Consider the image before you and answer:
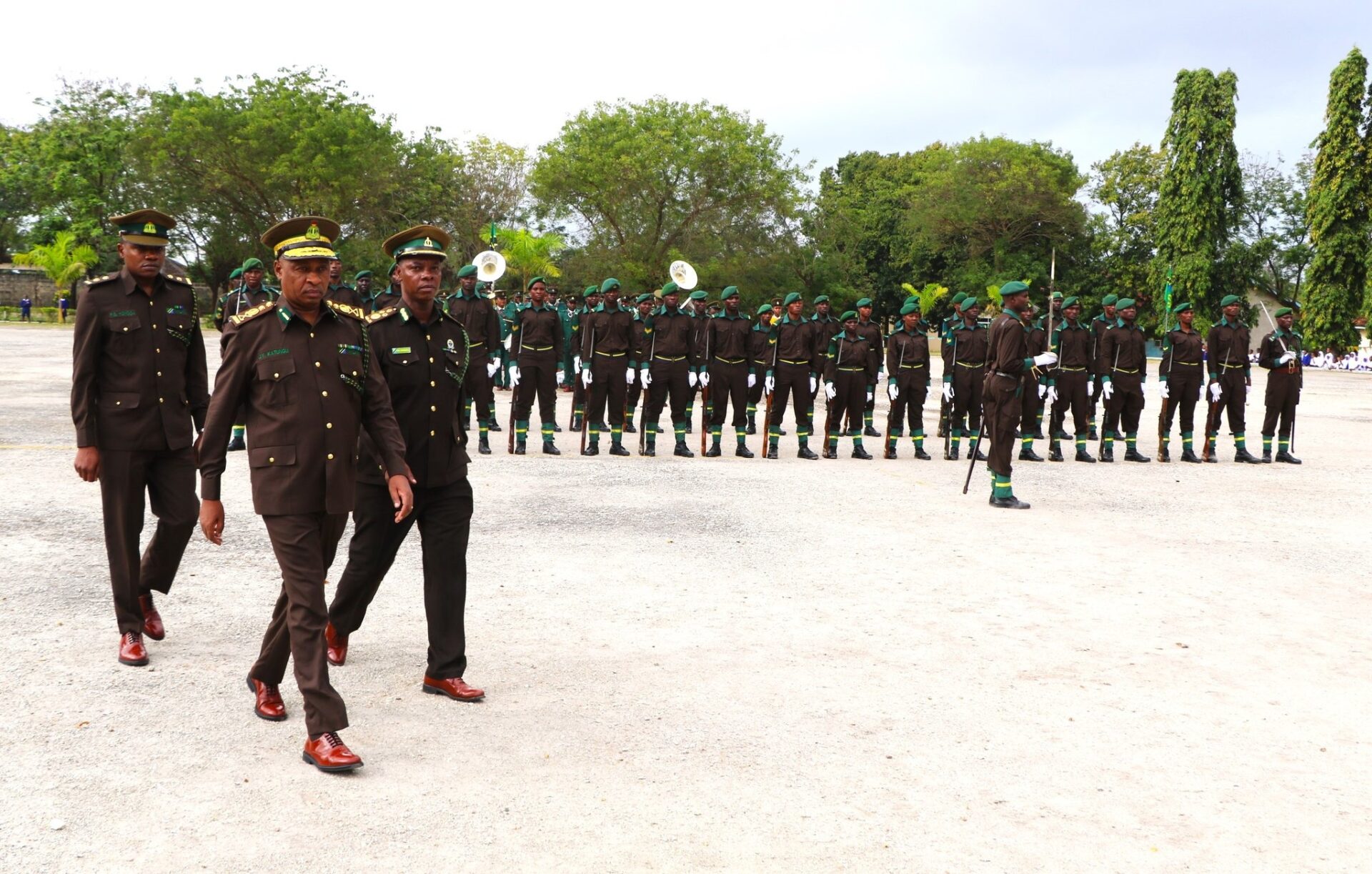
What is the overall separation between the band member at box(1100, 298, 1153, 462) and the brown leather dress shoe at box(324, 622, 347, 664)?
12.6m

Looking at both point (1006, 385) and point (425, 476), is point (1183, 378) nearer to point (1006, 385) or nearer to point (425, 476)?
point (1006, 385)

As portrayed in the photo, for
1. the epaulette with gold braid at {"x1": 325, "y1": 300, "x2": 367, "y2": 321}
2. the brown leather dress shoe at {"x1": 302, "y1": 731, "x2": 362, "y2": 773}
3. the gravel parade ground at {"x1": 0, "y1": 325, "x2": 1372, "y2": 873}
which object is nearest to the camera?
the gravel parade ground at {"x1": 0, "y1": 325, "x2": 1372, "y2": 873}

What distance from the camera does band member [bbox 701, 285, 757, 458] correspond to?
1561 cm

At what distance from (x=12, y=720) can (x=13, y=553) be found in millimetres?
3504

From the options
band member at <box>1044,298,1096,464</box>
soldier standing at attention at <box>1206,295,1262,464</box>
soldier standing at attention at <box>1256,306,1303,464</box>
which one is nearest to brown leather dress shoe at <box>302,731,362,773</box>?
band member at <box>1044,298,1096,464</box>

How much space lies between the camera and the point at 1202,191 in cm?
5450

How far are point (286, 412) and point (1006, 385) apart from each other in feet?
27.6

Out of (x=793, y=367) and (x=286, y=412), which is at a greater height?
(x=793, y=367)

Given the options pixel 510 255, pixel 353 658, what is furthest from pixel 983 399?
pixel 510 255

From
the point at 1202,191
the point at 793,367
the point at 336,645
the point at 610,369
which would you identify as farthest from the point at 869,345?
the point at 1202,191

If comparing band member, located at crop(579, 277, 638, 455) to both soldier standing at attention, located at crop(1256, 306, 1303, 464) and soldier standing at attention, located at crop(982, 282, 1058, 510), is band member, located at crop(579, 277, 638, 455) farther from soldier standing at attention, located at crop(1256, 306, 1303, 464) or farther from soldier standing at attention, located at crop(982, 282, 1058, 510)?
soldier standing at attention, located at crop(1256, 306, 1303, 464)

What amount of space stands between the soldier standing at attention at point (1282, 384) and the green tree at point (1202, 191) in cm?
4199

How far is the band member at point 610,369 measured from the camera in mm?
14922

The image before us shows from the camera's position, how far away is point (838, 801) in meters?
4.39
